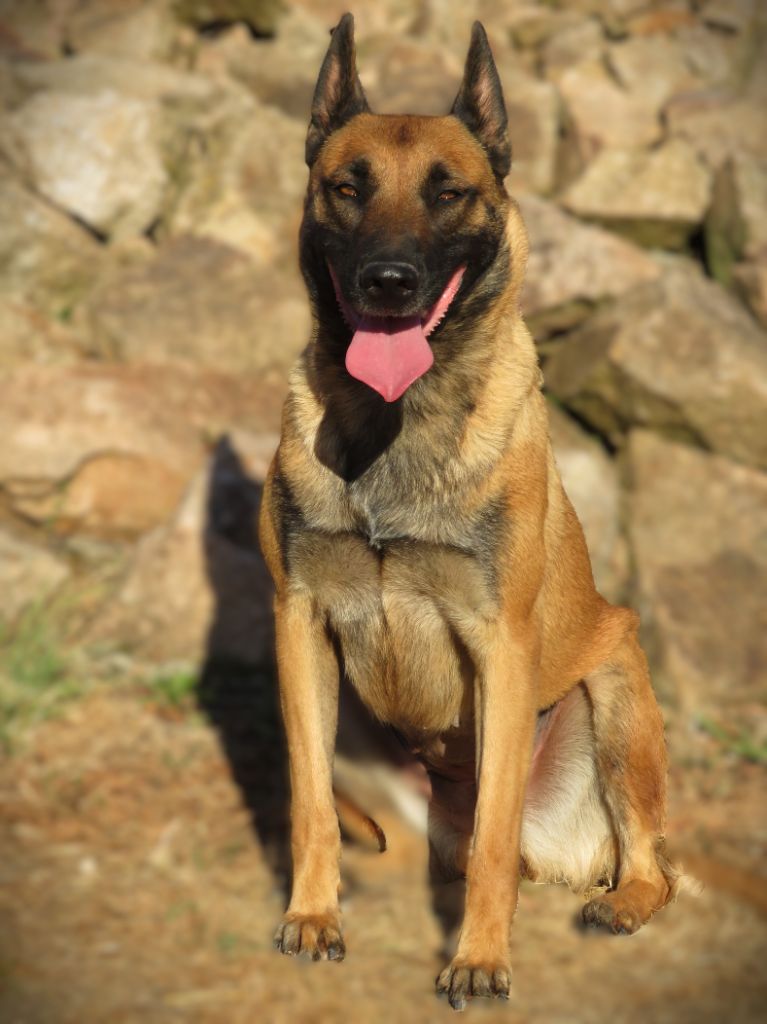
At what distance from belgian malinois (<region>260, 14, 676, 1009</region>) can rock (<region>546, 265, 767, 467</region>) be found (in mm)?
8975

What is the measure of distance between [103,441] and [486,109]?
9536 mm

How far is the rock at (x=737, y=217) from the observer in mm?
15602

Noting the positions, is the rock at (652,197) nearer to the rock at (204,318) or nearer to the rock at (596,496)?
the rock at (596,496)

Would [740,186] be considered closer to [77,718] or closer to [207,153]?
[207,153]

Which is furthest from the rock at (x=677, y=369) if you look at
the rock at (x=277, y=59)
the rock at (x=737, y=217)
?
the rock at (x=277, y=59)

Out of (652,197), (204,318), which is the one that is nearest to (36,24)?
(204,318)

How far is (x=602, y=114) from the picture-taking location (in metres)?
18.7

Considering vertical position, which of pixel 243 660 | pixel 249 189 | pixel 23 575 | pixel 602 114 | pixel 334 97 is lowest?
pixel 243 660

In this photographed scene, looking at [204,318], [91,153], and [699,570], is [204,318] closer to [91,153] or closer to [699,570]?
[91,153]

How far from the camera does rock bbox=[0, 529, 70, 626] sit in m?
13.0

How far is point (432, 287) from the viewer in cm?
399

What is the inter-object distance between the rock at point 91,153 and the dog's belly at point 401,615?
43.2 feet

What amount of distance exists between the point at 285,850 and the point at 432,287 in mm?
9826

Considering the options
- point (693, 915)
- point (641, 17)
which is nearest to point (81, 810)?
point (693, 915)
